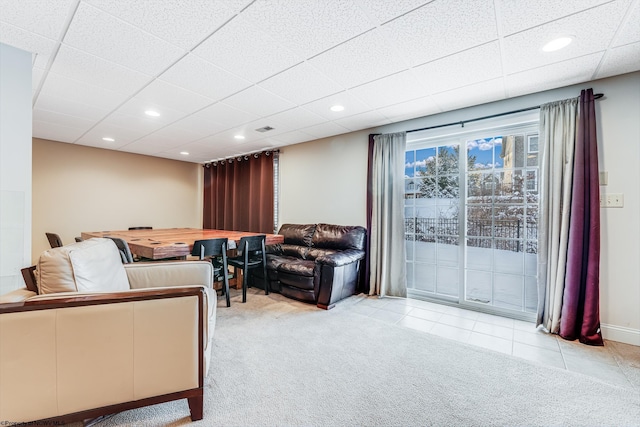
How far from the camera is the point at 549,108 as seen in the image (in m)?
2.76

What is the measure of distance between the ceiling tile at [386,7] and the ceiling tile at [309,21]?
0.14 feet

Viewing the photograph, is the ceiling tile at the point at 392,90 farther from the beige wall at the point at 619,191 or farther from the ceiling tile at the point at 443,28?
the beige wall at the point at 619,191

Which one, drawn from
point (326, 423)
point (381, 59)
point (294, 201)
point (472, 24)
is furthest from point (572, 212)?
point (294, 201)

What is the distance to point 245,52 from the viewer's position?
2.13 metres

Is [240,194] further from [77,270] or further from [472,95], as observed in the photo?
[472,95]

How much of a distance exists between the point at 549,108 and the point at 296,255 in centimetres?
349

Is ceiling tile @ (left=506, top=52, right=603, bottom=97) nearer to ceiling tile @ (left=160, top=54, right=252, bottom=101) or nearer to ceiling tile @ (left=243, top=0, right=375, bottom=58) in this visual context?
ceiling tile @ (left=243, top=0, right=375, bottom=58)

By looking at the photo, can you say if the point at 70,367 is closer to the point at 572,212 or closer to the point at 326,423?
the point at 326,423

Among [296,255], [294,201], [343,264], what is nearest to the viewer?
[343,264]

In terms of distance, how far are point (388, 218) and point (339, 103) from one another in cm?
166

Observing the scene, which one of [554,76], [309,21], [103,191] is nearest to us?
[309,21]

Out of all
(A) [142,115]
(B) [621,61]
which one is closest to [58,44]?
(A) [142,115]

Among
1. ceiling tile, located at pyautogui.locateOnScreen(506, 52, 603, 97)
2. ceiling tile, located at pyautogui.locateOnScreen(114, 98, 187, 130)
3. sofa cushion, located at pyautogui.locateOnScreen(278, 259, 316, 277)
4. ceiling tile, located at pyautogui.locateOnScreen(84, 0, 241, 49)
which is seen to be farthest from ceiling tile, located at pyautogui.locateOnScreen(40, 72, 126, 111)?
ceiling tile, located at pyautogui.locateOnScreen(506, 52, 603, 97)

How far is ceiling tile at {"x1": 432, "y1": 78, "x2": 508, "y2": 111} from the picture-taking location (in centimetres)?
269
